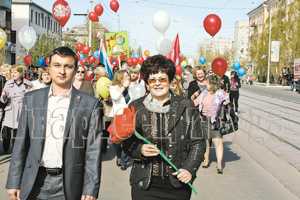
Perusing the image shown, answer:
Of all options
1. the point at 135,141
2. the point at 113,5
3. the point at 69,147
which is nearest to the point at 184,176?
the point at 135,141

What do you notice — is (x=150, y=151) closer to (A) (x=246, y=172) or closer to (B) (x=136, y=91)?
(A) (x=246, y=172)

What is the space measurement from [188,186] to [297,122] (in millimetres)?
9467

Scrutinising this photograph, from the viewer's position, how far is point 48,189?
250 cm

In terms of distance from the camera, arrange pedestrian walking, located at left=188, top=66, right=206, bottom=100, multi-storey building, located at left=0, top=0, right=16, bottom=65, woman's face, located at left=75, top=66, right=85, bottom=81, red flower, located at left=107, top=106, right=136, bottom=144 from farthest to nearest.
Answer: multi-storey building, located at left=0, top=0, right=16, bottom=65, pedestrian walking, located at left=188, top=66, right=206, bottom=100, woman's face, located at left=75, top=66, right=85, bottom=81, red flower, located at left=107, top=106, right=136, bottom=144

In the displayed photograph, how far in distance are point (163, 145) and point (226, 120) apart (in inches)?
136

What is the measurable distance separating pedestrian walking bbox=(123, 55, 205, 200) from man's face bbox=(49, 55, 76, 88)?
630mm

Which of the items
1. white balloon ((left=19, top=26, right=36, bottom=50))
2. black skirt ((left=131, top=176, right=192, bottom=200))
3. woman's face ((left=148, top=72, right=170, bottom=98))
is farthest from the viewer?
white balloon ((left=19, top=26, right=36, bottom=50))

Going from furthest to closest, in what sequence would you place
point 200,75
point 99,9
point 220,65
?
point 99,9 → point 220,65 → point 200,75

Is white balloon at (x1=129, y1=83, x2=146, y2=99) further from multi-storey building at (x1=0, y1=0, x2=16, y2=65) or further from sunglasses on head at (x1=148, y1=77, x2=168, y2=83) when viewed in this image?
multi-storey building at (x1=0, y1=0, x2=16, y2=65)

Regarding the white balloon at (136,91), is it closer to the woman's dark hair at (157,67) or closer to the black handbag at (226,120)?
the black handbag at (226,120)

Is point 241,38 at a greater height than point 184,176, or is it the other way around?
point 241,38

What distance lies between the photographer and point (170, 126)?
2705mm

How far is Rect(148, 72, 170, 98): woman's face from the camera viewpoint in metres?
2.81

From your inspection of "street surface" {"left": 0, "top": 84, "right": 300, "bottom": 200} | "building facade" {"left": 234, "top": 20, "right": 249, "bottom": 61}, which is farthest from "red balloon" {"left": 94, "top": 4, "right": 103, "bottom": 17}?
"building facade" {"left": 234, "top": 20, "right": 249, "bottom": 61}
